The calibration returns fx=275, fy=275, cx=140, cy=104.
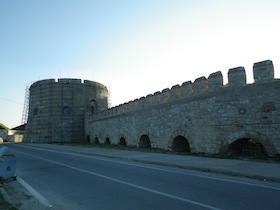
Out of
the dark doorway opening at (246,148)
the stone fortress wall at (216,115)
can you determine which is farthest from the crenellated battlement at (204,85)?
the dark doorway opening at (246,148)

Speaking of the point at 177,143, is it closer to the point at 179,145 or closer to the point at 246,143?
the point at 179,145

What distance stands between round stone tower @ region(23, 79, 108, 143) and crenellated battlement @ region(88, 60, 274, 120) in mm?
21228

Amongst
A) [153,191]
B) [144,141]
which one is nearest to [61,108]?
[144,141]

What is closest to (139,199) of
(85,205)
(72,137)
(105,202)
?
(105,202)

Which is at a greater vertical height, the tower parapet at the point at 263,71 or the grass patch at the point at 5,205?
the tower parapet at the point at 263,71

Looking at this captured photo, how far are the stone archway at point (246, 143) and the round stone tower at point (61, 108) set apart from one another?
3072 centimetres

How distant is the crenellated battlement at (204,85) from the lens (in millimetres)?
12222

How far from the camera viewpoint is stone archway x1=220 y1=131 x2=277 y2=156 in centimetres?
1182

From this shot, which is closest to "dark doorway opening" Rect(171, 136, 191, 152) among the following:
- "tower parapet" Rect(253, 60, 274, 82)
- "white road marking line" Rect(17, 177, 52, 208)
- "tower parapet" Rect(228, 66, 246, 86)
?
"tower parapet" Rect(228, 66, 246, 86)

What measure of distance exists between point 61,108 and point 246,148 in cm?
3317

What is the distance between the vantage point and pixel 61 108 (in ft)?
139

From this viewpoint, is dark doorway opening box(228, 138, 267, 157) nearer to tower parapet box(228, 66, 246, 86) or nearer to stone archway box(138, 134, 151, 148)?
tower parapet box(228, 66, 246, 86)

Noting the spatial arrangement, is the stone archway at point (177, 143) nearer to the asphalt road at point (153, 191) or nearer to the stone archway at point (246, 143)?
the stone archway at point (246, 143)

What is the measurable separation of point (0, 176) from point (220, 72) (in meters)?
11.1
